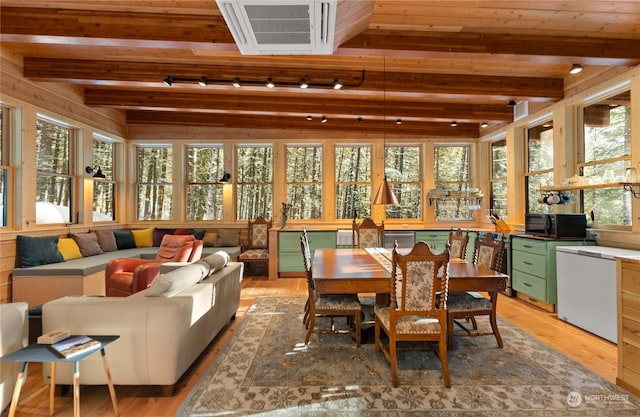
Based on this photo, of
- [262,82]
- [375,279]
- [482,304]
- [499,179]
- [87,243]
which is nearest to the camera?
[375,279]

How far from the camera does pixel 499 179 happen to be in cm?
603

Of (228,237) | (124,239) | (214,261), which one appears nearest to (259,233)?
(228,237)

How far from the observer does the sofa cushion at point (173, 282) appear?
7.53ft

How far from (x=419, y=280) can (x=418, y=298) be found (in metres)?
0.13

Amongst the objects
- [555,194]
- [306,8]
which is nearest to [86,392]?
[306,8]

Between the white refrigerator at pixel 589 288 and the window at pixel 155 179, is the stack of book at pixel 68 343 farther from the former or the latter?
the window at pixel 155 179

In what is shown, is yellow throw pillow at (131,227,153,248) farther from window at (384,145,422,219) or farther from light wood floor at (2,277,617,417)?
window at (384,145,422,219)

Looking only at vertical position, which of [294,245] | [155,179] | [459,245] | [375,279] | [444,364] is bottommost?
[444,364]

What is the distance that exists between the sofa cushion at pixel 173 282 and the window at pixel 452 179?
5299mm

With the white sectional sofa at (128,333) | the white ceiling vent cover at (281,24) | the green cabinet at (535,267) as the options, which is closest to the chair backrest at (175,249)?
the white sectional sofa at (128,333)

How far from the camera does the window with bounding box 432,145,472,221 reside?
660cm

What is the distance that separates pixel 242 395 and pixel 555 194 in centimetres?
448

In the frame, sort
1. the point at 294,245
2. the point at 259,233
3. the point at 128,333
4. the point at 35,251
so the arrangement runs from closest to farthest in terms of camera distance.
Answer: the point at 128,333 → the point at 35,251 → the point at 294,245 → the point at 259,233

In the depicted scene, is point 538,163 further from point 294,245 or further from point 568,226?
point 294,245
